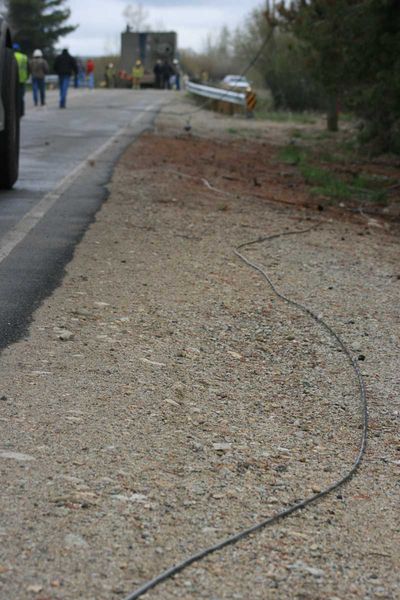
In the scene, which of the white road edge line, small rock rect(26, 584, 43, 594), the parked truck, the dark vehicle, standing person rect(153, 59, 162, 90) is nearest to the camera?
small rock rect(26, 584, 43, 594)

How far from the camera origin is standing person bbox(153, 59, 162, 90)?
2450 inches

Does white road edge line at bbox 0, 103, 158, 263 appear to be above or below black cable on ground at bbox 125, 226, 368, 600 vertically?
above

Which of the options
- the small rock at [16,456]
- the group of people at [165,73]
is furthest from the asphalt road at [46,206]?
the group of people at [165,73]

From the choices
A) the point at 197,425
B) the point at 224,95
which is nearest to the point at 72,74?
the point at 224,95

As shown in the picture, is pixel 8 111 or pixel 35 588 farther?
pixel 8 111

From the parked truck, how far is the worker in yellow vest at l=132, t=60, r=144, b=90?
0.61 meters

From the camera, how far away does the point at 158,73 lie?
2469 inches

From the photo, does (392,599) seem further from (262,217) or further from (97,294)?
(262,217)

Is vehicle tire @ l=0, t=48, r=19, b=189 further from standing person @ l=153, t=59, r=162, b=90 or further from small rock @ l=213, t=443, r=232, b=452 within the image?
standing person @ l=153, t=59, r=162, b=90

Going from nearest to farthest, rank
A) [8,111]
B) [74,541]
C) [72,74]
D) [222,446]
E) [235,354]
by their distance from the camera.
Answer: [74,541]
[222,446]
[235,354]
[8,111]
[72,74]

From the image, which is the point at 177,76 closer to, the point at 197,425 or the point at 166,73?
the point at 166,73

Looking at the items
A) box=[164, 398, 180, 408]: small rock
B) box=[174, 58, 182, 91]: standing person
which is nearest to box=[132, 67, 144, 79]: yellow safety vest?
box=[174, 58, 182, 91]: standing person

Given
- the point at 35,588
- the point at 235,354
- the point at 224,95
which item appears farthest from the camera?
the point at 224,95

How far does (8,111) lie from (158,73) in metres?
53.2
